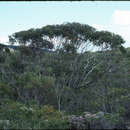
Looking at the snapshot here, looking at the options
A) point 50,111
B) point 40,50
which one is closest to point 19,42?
point 40,50

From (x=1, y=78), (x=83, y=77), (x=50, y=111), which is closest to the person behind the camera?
(x=50, y=111)

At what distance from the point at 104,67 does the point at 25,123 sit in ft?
26.5

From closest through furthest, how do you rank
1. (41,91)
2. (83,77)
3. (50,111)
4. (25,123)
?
(25,123)
(50,111)
(41,91)
(83,77)

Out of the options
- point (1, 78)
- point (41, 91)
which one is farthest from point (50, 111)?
point (1, 78)

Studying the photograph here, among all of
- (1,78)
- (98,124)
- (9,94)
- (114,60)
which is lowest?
(98,124)

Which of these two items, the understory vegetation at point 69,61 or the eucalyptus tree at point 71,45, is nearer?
the understory vegetation at point 69,61

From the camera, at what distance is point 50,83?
1035 centimetres

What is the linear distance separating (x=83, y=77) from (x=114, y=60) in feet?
6.02

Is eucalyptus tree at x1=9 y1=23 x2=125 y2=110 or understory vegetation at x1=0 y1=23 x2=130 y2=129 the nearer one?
understory vegetation at x1=0 y1=23 x2=130 y2=129

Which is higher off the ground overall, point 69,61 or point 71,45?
point 71,45

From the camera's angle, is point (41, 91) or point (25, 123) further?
point (41, 91)

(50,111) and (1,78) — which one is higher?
(1,78)

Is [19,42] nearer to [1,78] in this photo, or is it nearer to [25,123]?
[1,78]

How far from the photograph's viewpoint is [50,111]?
6.97m
